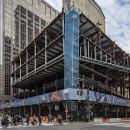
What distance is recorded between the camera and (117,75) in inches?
3834

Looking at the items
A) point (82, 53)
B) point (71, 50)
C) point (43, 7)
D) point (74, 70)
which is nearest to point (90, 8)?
point (43, 7)

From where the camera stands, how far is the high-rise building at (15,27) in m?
141

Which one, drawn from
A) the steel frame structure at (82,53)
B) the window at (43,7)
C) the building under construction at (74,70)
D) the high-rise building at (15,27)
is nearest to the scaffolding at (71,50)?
the building under construction at (74,70)

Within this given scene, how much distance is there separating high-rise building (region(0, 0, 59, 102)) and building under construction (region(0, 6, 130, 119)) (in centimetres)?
4054

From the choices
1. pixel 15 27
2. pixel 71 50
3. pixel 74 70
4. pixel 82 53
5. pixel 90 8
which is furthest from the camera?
pixel 15 27

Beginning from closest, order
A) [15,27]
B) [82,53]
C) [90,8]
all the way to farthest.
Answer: [82,53] → [90,8] → [15,27]

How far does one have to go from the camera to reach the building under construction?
6097 centimetres

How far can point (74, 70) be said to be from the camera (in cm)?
6228

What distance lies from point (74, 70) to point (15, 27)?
327ft

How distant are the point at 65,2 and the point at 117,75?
32.3m

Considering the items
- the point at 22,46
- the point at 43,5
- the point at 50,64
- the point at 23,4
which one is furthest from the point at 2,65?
the point at 50,64

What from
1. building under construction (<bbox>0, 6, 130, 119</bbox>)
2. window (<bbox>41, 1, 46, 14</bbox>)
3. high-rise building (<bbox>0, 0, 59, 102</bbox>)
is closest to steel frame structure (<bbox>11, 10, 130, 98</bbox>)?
building under construction (<bbox>0, 6, 130, 119</bbox>)

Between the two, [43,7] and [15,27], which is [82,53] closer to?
[15,27]

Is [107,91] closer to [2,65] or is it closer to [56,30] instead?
[56,30]
